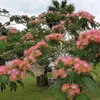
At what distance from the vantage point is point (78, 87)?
2.32m

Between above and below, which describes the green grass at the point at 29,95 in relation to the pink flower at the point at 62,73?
below

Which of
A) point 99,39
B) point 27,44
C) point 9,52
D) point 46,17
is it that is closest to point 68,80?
point 99,39

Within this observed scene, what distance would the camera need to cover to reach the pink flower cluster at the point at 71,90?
228 centimetres

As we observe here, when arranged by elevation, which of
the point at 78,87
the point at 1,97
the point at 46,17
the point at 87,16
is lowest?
the point at 1,97

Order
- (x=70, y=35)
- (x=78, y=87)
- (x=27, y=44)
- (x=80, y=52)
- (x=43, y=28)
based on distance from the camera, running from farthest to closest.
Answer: (x=43, y=28) < (x=70, y=35) < (x=27, y=44) < (x=80, y=52) < (x=78, y=87)

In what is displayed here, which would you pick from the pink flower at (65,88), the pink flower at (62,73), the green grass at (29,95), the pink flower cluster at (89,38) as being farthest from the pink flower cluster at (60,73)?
the green grass at (29,95)

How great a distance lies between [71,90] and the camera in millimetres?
2305

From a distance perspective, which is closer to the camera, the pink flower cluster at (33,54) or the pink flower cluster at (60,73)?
the pink flower cluster at (60,73)

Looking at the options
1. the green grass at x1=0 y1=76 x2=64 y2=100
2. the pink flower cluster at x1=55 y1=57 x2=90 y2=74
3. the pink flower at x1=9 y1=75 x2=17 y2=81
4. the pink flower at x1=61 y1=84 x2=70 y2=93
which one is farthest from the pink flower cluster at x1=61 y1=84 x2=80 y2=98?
the green grass at x1=0 y1=76 x2=64 y2=100

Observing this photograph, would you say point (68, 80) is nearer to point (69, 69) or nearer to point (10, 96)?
point (69, 69)

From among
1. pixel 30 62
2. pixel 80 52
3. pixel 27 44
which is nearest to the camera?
pixel 30 62

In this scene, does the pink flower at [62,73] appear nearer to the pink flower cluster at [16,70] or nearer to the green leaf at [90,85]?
the green leaf at [90,85]

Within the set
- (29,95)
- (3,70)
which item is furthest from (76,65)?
(29,95)

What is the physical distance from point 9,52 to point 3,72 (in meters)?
2.22
